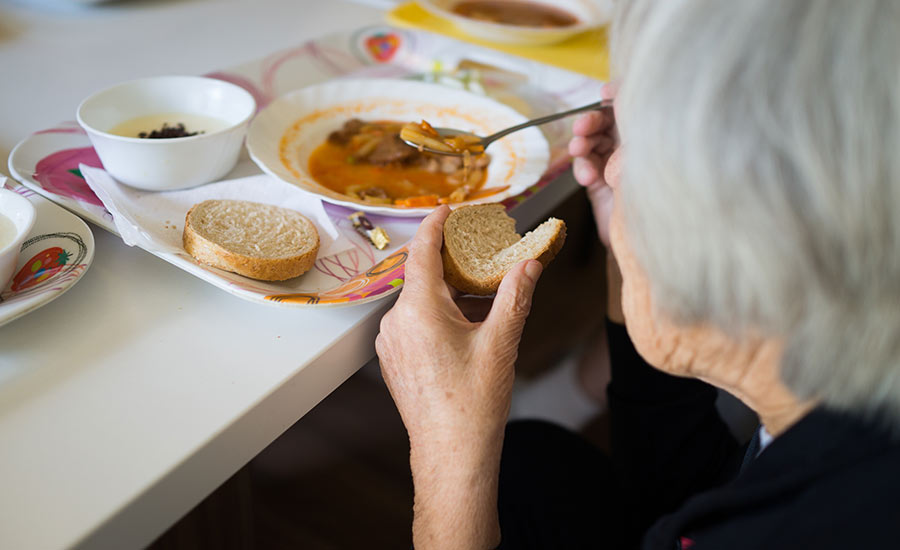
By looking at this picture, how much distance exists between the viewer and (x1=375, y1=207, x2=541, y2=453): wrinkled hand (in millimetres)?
708

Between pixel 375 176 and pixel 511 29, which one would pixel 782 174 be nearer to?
pixel 375 176

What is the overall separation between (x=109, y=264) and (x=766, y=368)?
29.3 inches

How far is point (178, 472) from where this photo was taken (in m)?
0.61

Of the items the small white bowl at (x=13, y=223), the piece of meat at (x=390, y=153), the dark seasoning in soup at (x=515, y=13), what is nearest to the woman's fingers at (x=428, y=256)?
the piece of meat at (x=390, y=153)

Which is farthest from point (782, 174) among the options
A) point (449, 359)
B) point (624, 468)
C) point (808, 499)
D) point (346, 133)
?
point (346, 133)

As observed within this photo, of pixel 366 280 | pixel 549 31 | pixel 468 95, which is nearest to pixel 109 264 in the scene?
pixel 366 280

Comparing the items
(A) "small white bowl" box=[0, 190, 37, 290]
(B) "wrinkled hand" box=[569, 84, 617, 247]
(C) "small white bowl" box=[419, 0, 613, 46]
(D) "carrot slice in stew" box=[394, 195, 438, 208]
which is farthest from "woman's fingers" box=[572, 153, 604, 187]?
(A) "small white bowl" box=[0, 190, 37, 290]

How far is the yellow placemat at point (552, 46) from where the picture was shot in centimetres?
149

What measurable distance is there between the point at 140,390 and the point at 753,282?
22.4 inches

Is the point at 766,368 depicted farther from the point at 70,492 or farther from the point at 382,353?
the point at 70,492

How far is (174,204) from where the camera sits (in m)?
0.93

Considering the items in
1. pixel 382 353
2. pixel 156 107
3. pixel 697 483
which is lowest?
pixel 697 483

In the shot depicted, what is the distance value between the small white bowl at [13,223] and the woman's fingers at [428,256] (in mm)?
409

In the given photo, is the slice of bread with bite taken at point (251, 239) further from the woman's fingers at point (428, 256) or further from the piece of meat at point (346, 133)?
the piece of meat at point (346, 133)
